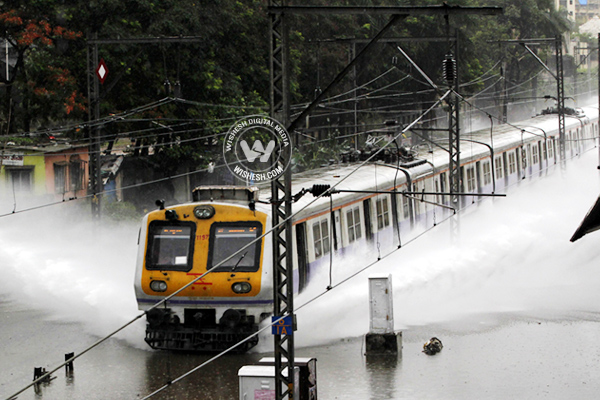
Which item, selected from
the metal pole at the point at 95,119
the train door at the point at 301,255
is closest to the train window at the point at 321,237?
the train door at the point at 301,255

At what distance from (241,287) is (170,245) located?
1.52 m

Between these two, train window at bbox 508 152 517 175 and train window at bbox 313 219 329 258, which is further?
train window at bbox 508 152 517 175

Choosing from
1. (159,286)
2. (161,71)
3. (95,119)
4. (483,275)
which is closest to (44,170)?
(161,71)

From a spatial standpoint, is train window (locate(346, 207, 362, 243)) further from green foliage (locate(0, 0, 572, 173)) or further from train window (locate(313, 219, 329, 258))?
green foliage (locate(0, 0, 572, 173))

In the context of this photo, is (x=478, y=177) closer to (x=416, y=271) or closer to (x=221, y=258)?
(x=416, y=271)

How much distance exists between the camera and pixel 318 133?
1965 inches

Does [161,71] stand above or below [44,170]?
above

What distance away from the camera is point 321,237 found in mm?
18172

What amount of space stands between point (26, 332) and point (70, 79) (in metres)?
14.6

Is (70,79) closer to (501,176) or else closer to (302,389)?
(501,176)

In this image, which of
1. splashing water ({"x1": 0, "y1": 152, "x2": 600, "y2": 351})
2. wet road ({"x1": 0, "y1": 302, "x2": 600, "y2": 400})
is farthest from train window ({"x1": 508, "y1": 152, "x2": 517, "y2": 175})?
wet road ({"x1": 0, "y1": 302, "x2": 600, "y2": 400})

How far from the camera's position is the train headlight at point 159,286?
52.2 ft

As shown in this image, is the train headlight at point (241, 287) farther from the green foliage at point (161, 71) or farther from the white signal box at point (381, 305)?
the green foliage at point (161, 71)

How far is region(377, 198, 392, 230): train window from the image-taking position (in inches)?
831
